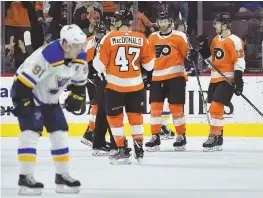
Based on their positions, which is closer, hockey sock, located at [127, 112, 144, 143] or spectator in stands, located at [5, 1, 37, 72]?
hockey sock, located at [127, 112, 144, 143]

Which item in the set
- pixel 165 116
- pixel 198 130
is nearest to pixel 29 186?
pixel 165 116

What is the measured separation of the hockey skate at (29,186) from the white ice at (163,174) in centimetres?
8

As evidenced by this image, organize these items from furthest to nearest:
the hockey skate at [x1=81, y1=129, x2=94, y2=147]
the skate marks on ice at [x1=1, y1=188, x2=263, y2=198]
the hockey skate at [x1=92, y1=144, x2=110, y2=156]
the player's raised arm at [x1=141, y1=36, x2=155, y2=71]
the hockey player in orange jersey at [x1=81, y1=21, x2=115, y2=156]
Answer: the hockey skate at [x1=81, y1=129, x2=94, y2=147] < the hockey skate at [x1=92, y1=144, x2=110, y2=156] < the hockey player in orange jersey at [x1=81, y1=21, x2=115, y2=156] < the player's raised arm at [x1=141, y1=36, x2=155, y2=71] < the skate marks on ice at [x1=1, y1=188, x2=263, y2=198]

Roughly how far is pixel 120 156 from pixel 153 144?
117cm

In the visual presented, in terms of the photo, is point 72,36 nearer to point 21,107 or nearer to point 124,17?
point 21,107

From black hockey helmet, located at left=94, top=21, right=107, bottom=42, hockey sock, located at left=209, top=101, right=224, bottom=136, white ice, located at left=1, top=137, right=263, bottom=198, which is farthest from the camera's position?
hockey sock, located at left=209, top=101, right=224, bottom=136

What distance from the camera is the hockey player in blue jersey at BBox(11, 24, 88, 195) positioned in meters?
4.59

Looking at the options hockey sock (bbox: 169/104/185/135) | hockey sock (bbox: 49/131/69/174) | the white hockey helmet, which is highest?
the white hockey helmet

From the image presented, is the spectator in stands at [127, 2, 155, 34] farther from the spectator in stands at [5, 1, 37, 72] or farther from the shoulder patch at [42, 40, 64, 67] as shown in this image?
the shoulder patch at [42, 40, 64, 67]

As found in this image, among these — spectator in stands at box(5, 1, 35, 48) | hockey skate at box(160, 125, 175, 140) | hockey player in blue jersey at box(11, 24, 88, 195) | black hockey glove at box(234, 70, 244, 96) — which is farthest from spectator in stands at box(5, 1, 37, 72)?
hockey player in blue jersey at box(11, 24, 88, 195)

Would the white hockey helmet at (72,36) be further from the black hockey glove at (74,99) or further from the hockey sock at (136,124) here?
the hockey sock at (136,124)

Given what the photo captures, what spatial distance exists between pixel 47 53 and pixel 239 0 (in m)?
5.42

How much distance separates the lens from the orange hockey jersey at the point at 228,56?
747cm

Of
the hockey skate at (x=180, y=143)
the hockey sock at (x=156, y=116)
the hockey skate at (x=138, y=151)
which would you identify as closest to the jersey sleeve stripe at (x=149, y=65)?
the hockey skate at (x=138, y=151)
